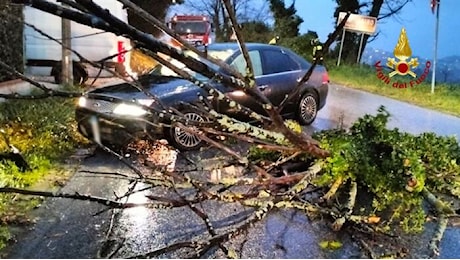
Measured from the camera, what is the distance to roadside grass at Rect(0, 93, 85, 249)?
215cm

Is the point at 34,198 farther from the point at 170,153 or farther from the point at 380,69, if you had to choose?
the point at 380,69

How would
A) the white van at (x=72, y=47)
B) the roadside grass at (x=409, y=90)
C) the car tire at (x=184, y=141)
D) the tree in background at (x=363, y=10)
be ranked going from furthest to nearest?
the car tire at (x=184, y=141), the roadside grass at (x=409, y=90), the tree in background at (x=363, y=10), the white van at (x=72, y=47)

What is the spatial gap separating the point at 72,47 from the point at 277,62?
2062 millimetres

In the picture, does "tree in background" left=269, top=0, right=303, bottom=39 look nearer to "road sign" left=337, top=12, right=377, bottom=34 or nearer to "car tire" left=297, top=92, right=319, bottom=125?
"road sign" left=337, top=12, right=377, bottom=34

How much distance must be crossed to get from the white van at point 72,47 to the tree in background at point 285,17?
76 cm

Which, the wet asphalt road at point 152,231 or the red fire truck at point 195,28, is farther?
the wet asphalt road at point 152,231

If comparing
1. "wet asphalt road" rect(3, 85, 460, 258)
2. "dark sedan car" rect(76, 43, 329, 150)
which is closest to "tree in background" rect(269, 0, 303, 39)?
"dark sedan car" rect(76, 43, 329, 150)

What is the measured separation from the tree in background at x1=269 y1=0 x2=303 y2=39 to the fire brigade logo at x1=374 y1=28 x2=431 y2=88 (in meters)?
0.38

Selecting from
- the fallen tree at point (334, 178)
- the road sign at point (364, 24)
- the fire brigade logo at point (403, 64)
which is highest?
the road sign at point (364, 24)

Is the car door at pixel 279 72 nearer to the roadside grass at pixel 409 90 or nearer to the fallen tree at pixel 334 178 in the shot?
the roadside grass at pixel 409 90

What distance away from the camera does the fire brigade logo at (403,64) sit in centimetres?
193

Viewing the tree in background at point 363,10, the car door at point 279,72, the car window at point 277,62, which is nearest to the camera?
the tree in background at point 363,10

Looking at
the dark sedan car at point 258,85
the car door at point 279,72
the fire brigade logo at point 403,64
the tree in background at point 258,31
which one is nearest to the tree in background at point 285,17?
the tree in background at point 258,31

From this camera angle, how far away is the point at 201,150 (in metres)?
3.14
